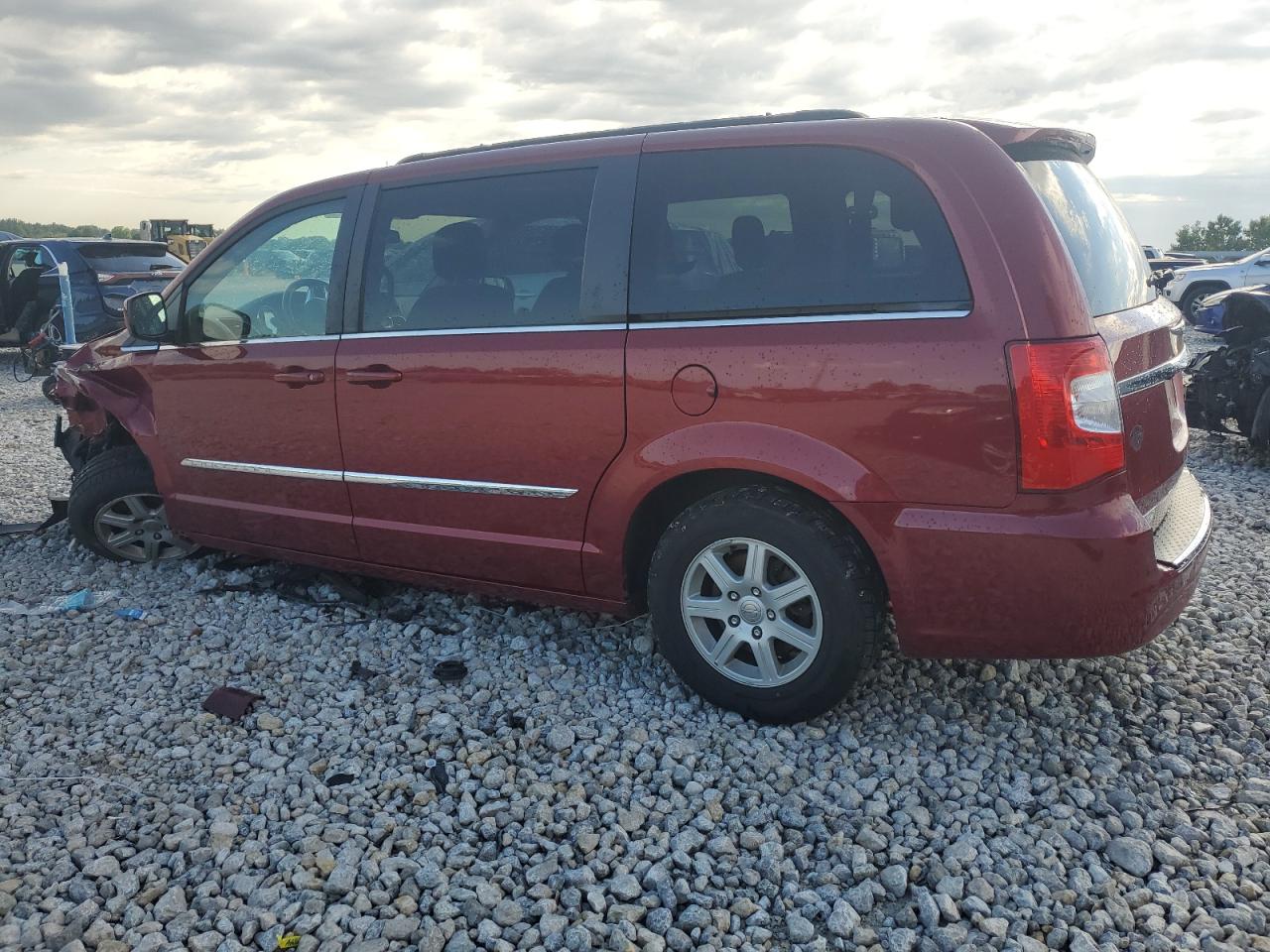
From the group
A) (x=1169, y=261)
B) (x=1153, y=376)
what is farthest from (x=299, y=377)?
(x=1169, y=261)

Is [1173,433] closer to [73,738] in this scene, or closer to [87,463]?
[73,738]

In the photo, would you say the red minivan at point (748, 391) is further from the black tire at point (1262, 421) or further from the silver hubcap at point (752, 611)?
the black tire at point (1262, 421)

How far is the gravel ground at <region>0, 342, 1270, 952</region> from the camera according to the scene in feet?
8.37

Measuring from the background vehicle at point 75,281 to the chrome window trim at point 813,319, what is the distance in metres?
10.0

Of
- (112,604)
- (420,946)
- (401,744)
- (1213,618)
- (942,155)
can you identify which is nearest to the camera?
(420,946)

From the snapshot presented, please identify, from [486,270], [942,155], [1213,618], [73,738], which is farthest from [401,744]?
[1213,618]

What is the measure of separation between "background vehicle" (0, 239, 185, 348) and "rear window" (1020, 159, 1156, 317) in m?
10.8

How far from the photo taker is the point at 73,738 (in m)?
3.48

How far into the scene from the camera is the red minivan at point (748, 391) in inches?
116

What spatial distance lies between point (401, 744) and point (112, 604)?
2171 mm

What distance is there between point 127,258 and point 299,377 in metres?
10.1

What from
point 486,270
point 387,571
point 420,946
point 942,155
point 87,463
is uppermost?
point 942,155

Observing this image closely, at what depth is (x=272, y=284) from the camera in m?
4.47

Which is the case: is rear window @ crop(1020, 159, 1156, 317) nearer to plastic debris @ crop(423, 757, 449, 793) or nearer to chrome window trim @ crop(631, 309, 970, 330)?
chrome window trim @ crop(631, 309, 970, 330)
